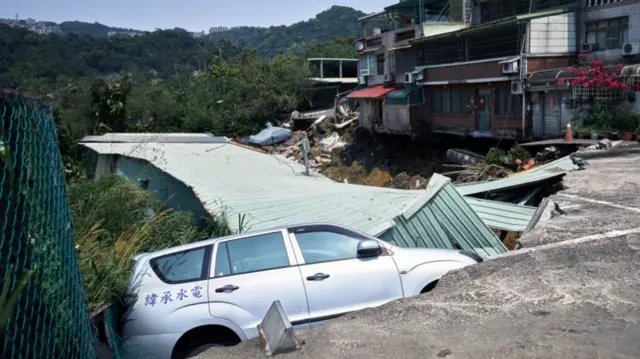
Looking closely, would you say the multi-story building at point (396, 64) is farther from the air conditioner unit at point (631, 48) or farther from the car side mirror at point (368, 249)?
the car side mirror at point (368, 249)

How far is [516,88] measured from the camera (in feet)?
79.6

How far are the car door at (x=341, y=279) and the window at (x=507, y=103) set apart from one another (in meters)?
21.3

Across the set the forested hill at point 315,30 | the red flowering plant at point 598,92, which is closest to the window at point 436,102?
the red flowering plant at point 598,92

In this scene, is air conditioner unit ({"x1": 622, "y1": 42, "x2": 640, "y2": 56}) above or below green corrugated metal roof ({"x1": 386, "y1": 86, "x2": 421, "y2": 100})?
above

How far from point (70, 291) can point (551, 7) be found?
27368mm

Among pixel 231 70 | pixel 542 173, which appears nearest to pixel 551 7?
pixel 542 173

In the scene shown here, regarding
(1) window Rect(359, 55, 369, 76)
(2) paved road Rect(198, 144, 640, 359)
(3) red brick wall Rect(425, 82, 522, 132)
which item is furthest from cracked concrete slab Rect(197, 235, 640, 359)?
(1) window Rect(359, 55, 369, 76)

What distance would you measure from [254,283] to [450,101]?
26.7 m

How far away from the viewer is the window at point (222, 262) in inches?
219

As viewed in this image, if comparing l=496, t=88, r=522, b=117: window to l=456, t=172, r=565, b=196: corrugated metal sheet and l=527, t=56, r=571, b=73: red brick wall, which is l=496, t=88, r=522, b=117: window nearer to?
l=527, t=56, r=571, b=73: red brick wall

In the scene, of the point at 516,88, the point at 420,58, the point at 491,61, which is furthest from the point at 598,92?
the point at 420,58

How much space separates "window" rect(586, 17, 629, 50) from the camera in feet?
74.9

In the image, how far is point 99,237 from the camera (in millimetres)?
7555

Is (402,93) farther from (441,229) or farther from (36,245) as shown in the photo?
(36,245)
